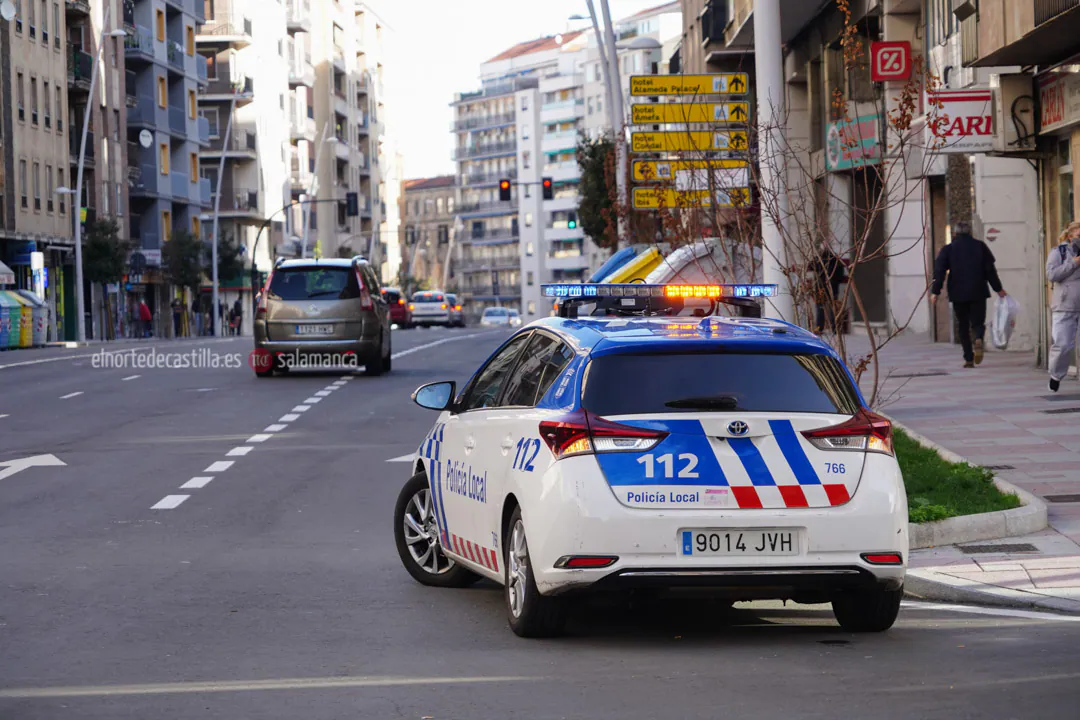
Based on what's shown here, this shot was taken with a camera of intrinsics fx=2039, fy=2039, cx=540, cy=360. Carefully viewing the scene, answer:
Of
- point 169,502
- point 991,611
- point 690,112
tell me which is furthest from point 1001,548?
point 690,112

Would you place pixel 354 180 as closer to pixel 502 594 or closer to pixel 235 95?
pixel 235 95

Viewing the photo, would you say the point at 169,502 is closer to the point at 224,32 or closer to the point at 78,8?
the point at 78,8

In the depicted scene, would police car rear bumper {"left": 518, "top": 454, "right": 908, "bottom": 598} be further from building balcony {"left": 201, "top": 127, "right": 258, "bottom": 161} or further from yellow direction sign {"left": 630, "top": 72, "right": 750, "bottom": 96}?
building balcony {"left": 201, "top": 127, "right": 258, "bottom": 161}

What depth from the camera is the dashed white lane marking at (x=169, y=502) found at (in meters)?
14.4

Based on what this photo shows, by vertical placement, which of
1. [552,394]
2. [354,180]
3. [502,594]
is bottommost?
[502,594]

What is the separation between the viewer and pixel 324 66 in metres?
140

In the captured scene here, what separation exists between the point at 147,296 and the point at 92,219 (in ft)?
37.9

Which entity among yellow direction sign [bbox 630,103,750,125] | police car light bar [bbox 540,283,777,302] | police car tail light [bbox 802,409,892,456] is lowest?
police car tail light [bbox 802,409,892,456]

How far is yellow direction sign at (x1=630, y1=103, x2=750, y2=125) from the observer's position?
28.0 m

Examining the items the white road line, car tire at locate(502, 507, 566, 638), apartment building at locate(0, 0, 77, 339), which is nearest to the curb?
the white road line

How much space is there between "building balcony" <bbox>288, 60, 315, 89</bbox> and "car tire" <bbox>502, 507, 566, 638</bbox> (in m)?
122

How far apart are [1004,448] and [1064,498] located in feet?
10.5

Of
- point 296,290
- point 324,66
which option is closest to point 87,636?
point 296,290

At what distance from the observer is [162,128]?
316ft
